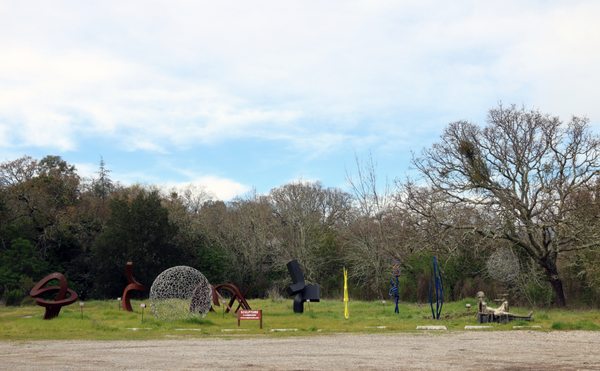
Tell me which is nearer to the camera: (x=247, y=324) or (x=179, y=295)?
(x=247, y=324)

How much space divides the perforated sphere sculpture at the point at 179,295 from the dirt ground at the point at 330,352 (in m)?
6.36

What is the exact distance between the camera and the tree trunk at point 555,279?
3081cm

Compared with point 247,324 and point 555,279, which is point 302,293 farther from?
point 555,279

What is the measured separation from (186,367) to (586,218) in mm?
22380

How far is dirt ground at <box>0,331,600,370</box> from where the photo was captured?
491 inches

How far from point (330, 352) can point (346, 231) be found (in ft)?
128

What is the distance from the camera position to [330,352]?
48.8 ft

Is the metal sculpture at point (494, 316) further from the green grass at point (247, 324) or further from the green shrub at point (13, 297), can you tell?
the green shrub at point (13, 297)

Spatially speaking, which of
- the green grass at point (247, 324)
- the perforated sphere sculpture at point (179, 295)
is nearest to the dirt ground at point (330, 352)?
the green grass at point (247, 324)

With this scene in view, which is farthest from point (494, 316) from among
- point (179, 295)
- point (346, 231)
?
point (346, 231)

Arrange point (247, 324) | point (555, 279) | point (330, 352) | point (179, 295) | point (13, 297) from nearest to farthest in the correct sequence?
point (330, 352) < point (247, 324) < point (179, 295) < point (555, 279) < point (13, 297)

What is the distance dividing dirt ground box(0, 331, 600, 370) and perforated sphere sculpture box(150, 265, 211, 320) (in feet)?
20.9

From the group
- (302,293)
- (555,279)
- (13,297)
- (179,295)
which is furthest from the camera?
(13,297)

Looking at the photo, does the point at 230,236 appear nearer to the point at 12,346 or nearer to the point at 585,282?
the point at 585,282
